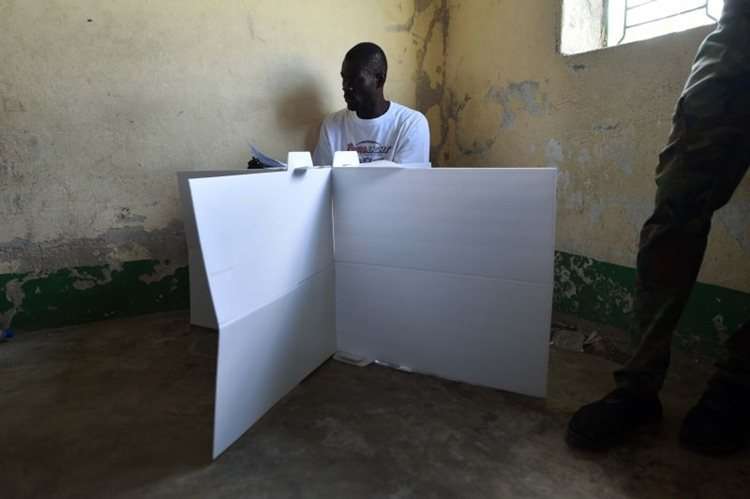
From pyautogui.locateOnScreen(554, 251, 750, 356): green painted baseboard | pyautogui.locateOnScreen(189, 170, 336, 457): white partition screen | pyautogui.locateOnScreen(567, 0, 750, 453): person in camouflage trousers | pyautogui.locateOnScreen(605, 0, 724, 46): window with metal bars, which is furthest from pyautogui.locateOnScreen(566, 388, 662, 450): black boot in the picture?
pyautogui.locateOnScreen(605, 0, 724, 46): window with metal bars

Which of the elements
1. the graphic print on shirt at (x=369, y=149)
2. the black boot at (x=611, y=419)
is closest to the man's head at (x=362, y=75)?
the graphic print on shirt at (x=369, y=149)

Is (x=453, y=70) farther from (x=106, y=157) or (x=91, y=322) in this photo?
(x=91, y=322)

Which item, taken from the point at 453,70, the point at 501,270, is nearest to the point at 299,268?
the point at 501,270

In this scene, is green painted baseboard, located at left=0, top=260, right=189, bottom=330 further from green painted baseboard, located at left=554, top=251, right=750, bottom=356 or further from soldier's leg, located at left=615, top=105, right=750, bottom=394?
soldier's leg, located at left=615, top=105, right=750, bottom=394

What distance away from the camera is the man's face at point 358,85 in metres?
1.71

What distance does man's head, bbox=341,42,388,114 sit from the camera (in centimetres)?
171

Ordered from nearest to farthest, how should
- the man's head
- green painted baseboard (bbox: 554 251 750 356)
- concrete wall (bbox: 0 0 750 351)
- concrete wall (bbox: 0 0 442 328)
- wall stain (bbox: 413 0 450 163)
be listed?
green painted baseboard (bbox: 554 251 750 356) < concrete wall (bbox: 0 0 750 351) < concrete wall (bbox: 0 0 442 328) < the man's head < wall stain (bbox: 413 0 450 163)

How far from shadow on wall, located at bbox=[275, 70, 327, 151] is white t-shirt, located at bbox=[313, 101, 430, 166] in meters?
0.07

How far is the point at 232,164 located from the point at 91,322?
2.41ft

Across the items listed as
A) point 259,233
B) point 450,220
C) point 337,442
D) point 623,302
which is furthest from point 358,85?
point 337,442

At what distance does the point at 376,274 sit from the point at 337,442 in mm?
422

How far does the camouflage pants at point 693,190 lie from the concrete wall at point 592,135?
1.02 feet

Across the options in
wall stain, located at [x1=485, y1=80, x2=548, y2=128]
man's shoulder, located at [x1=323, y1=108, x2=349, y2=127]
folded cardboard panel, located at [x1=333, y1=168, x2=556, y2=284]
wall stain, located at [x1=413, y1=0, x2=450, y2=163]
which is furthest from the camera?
wall stain, located at [x1=413, y1=0, x2=450, y2=163]

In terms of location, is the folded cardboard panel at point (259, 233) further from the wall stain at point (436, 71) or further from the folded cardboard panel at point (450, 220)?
the wall stain at point (436, 71)
